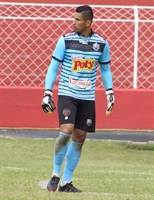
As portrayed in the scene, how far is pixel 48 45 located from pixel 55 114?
64.3 inches

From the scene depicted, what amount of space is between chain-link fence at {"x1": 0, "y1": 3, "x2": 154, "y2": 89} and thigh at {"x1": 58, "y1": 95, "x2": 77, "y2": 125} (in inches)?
286

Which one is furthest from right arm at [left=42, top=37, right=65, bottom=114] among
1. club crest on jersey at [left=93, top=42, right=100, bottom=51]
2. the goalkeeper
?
club crest on jersey at [left=93, top=42, right=100, bottom=51]

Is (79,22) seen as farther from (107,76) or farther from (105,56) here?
(107,76)

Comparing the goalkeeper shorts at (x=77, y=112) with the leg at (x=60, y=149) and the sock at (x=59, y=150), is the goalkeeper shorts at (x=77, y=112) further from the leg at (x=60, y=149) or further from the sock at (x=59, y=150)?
the sock at (x=59, y=150)

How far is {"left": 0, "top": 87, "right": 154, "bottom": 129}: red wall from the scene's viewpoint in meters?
13.3

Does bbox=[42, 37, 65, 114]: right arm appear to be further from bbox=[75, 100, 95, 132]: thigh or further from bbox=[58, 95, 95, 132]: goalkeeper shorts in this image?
bbox=[75, 100, 95, 132]: thigh

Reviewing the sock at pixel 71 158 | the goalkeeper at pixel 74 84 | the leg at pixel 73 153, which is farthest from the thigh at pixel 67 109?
the sock at pixel 71 158

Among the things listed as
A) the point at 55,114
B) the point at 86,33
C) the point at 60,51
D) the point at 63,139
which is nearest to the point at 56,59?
the point at 60,51

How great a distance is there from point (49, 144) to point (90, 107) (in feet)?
15.7

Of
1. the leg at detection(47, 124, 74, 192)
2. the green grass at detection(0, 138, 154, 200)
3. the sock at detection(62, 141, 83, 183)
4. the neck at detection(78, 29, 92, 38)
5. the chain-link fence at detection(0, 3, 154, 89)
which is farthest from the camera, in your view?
the chain-link fence at detection(0, 3, 154, 89)

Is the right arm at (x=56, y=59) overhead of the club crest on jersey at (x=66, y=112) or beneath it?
overhead

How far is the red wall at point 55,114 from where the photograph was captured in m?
13.3

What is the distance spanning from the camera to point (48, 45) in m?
14.1

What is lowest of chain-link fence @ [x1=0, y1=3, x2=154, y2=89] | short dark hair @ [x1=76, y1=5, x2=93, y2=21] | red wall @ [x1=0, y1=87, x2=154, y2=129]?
red wall @ [x1=0, y1=87, x2=154, y2=129]
